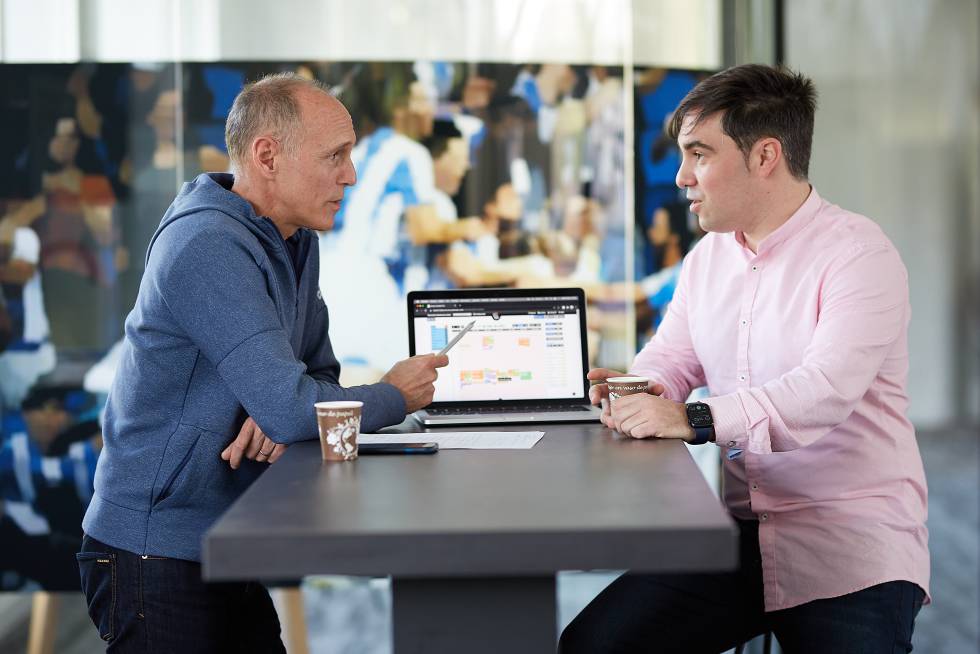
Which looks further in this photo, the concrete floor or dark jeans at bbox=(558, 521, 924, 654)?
the concrete floor

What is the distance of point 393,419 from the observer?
2000 mm

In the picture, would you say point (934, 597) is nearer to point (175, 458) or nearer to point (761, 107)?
point (761, 107)

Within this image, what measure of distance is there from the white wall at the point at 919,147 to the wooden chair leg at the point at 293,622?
2249 mm

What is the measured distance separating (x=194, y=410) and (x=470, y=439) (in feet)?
1.63

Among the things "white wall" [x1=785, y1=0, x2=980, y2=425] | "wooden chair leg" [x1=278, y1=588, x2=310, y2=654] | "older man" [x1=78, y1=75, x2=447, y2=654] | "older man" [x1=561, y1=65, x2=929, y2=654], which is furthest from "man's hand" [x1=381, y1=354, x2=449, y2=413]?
"white wall" [x1=785, y1=0, x2=980, y2=425]

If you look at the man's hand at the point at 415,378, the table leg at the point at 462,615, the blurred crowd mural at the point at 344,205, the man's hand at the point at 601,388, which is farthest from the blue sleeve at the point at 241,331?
the blurred crowd mural at the point at 344,205

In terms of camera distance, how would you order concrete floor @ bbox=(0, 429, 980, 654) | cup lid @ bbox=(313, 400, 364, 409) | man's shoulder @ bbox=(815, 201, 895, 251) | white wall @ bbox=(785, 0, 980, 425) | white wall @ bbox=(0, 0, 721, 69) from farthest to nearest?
white wall @ bbox=(785, 0, 980, 425) < concrete floor @ bbox=(0, 429, 980, 654) < white wall @ bbox=(0, 0, 721, 69) < man's shoulder @ bbox=(815, 201, 895, 251) < cup lid @ bbox=(313, 400, 364, 409)

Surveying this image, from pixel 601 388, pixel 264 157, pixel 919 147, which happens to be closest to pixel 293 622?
pixel 601 388

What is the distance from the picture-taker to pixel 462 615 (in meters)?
1.63

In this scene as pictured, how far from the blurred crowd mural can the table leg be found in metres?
2.01

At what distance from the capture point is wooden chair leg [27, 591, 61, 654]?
357cm

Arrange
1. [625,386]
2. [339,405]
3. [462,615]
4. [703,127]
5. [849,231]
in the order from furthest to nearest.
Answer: [703,127] < [849,231] < [625,386] < [339,405] < [462,615]

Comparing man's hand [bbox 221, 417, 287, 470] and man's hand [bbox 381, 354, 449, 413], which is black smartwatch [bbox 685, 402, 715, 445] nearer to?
man's hand [bbox 381, 354, 449, 413]

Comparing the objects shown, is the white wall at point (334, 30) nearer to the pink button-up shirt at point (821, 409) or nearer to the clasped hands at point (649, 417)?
the pink button-up shirt at point (821, 409)
